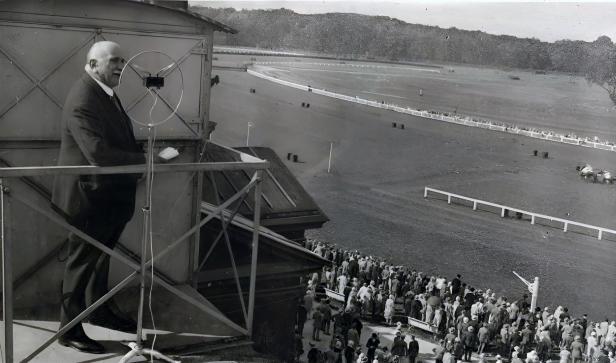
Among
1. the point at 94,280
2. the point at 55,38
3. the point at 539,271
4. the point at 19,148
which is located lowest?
the point at 539,271

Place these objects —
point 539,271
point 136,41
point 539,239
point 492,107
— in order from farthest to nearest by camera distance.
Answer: point 492,107 < point 539,239 < point 539,271 < point 136,41

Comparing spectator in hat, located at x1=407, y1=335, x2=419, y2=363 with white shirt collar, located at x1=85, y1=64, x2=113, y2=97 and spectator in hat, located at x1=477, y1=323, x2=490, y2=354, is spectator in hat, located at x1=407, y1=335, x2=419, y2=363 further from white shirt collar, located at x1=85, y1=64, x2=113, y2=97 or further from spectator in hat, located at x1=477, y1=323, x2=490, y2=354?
white shirt collar, located at x1=85, y1=64, x2=113, y2=97

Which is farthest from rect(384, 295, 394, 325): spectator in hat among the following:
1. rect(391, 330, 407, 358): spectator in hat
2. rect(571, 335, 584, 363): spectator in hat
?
rect(571, 335, 584, 363): spectator in hat

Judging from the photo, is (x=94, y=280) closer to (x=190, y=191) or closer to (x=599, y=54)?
(x=190, y=191)

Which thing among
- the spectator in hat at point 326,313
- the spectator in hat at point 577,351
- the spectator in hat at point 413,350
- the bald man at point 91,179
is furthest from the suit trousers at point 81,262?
the spectator in hat at point 577,351

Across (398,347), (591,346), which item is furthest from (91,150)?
(591,346)

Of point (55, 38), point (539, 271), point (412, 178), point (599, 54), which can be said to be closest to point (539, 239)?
point (539, 271)
